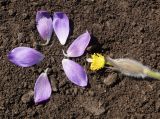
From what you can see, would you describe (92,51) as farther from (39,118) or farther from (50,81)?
(39,118)

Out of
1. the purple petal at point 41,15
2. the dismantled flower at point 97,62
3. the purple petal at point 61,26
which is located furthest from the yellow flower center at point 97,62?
the purple petal at point 41,15

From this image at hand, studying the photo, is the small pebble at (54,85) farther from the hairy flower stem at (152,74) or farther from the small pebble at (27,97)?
the hairy flower stem at (152,74)

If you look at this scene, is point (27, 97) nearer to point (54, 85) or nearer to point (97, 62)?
point (54, 85)

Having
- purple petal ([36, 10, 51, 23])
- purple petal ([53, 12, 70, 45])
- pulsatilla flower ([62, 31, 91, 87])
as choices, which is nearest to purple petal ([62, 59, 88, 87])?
pulsatilla flower ([62, 31, 91, 87])

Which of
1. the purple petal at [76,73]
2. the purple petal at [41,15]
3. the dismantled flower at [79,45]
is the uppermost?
the purple petal at [41,15]

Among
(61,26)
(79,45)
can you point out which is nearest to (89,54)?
Answer: (79,45)
